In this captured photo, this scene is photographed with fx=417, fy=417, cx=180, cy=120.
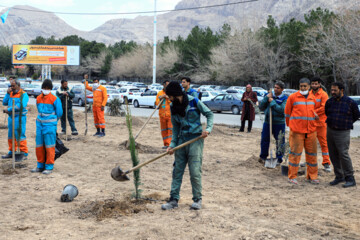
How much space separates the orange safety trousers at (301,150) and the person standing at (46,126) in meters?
4.26

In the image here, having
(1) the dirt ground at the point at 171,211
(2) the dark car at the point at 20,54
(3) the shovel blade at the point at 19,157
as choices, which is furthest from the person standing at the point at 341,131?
(2) the dark car at the point at 20,54

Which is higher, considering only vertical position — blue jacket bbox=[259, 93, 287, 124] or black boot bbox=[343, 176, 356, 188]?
blue jacket bbox=[259, 93, 287, 124]

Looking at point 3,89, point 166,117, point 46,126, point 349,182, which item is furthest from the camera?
point 3,89

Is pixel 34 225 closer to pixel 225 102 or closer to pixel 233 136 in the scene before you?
pixel 233 136

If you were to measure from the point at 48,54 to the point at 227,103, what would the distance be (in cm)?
3888

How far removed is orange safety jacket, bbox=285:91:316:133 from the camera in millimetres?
7074

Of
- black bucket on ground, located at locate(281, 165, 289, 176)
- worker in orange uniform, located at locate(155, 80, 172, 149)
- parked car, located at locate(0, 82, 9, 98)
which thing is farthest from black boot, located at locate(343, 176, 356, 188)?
parked car, located at locate(0, 82, 9, 98)

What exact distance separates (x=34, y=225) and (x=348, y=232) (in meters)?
3.68

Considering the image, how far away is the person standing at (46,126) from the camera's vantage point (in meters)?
7.66

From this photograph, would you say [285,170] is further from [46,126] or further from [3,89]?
[3,89]

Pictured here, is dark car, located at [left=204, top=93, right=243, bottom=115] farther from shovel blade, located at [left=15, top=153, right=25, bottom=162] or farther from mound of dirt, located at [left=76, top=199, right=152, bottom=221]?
mound of dirt, located at [left=76, top=199, right=152, bottom=221]

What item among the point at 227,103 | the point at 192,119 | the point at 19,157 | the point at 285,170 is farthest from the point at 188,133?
the point at 227,103

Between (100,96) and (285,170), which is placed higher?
(100,96)

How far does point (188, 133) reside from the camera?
554 cm
